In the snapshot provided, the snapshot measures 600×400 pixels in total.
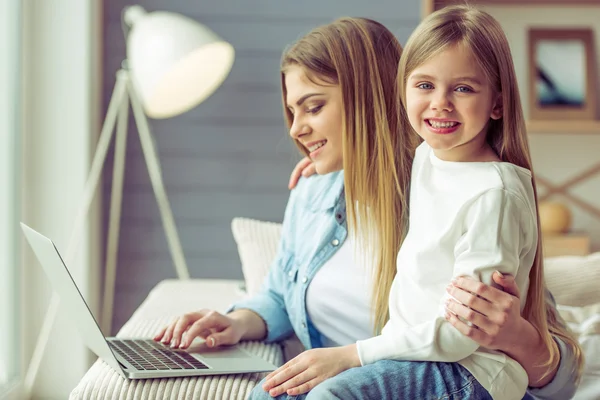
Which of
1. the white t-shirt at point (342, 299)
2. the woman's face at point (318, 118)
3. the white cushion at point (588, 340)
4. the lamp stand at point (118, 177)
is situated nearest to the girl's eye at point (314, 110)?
the woman's face at point (318, 118)

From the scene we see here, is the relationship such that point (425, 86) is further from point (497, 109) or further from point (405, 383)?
point (405, 383)

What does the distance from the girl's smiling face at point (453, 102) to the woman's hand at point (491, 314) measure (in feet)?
0.76

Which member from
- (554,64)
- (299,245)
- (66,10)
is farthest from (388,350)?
(554,64)

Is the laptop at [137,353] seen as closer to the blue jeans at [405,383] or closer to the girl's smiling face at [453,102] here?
the blue jeans at [405,383]

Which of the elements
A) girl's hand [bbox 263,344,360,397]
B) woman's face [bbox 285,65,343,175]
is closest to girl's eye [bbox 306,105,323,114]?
woman's face [bbox 285,65,343,175]

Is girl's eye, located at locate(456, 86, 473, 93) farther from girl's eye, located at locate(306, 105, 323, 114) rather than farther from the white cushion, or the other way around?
the white cushion

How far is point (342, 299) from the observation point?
156cm

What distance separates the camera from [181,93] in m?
3.14

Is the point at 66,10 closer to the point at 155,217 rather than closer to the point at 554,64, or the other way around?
the point at 155,217

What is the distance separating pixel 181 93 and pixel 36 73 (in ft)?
1.82

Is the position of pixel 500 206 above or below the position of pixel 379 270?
above

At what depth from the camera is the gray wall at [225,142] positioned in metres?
3.46

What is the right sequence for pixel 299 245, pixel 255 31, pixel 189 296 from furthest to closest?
pixel 255 31
pixel 189 296
pixel 299 245

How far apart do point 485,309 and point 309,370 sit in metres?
0.29
